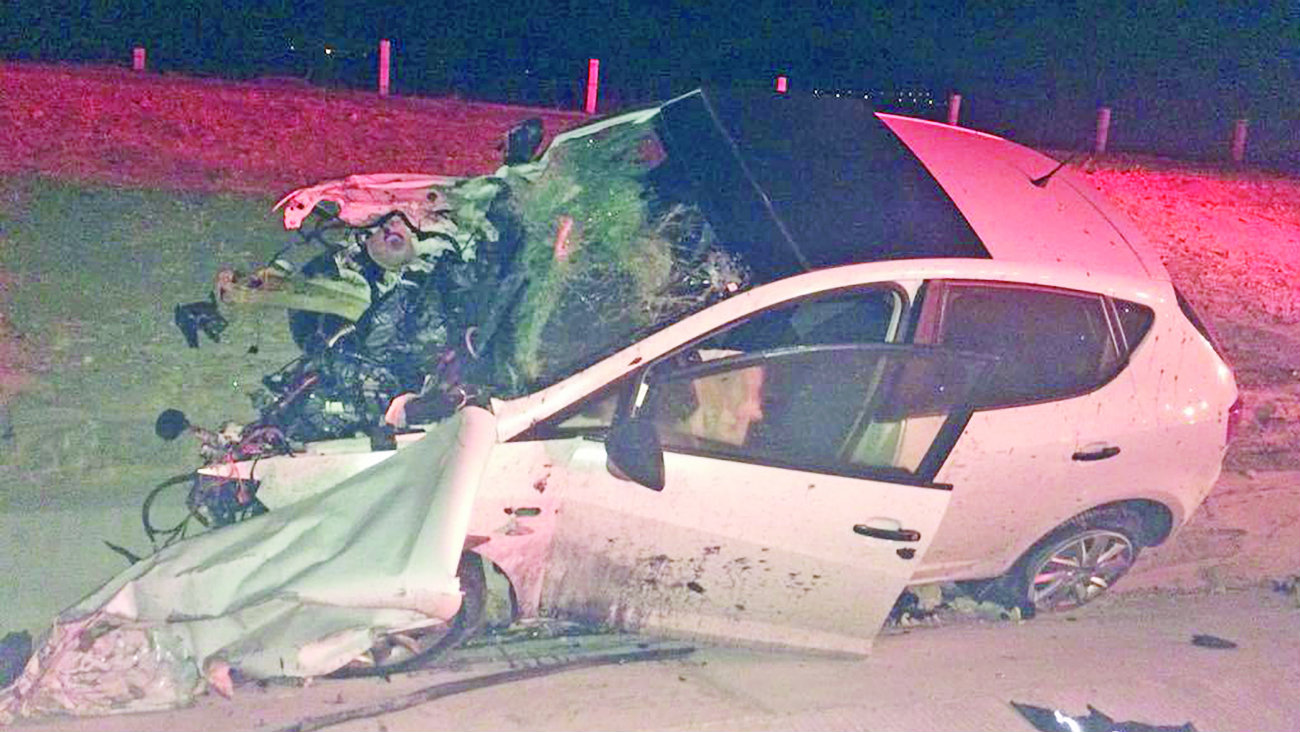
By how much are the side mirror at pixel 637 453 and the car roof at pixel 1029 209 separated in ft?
5.10

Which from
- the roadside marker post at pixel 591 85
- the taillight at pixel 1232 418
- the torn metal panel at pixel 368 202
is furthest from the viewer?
the roadside marker post at pixel 591 85

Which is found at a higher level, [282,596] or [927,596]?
[282,596]

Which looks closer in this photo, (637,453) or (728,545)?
(637,453)

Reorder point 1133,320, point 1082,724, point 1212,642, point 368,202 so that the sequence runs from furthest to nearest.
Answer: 1. point 368,202
2. point 1212,642
3. point 1133,320
4. point 1082,724

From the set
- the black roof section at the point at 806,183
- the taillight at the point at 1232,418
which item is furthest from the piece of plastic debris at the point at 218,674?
the taillight at the point at 1232,418

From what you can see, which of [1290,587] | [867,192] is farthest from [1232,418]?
[867,192]

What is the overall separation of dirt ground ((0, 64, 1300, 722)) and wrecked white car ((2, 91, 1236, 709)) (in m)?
1.14

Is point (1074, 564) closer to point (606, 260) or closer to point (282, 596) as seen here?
point (606, 260)

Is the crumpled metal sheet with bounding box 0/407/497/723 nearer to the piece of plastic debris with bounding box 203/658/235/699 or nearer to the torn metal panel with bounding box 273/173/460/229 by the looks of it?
→ the piece of plastic debris with bounding box 203/658/235/699

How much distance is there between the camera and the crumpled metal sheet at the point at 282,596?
3.82 meters

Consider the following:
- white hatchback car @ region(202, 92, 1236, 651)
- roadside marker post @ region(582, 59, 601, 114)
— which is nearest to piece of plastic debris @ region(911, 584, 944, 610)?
white hatchback car @ region(202, 92, 1236, 651)

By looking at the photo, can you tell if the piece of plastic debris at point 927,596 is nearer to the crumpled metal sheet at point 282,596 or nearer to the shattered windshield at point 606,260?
the shattered windshield at point 606,260

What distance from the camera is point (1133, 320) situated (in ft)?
15.7

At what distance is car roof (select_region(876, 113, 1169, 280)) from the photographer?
4746mm
